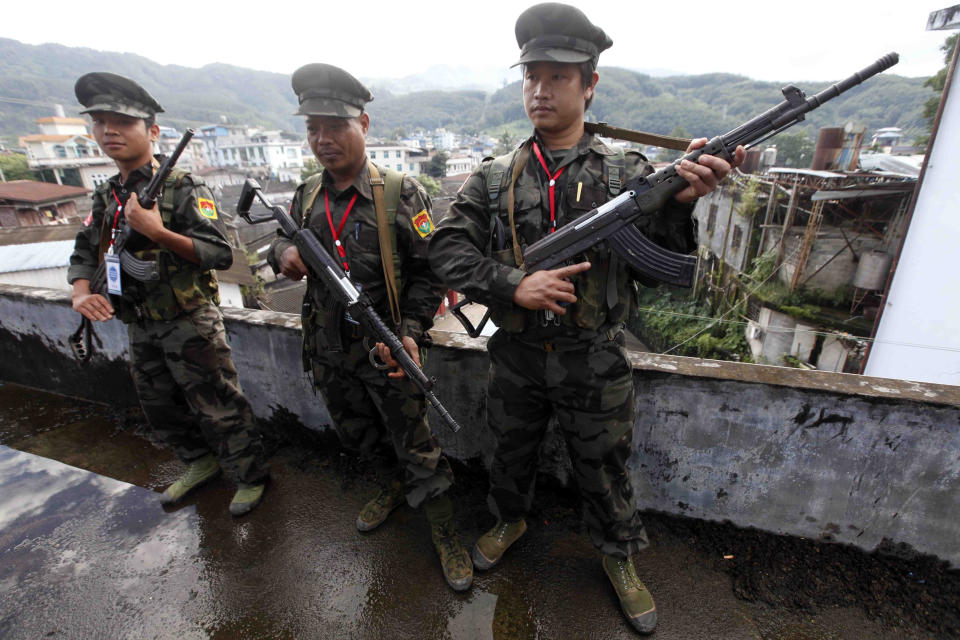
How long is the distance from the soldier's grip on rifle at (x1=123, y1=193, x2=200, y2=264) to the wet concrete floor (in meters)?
1.65

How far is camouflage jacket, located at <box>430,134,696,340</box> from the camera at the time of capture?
204 cm

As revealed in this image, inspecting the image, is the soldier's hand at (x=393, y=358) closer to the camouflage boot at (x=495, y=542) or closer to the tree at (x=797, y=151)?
the camouflage boot at (x=495, y=542)

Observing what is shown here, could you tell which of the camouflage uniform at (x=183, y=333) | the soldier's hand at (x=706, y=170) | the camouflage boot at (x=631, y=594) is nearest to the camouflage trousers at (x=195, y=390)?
the camouflage uniform at (x=183, y=333)

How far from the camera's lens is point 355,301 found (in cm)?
225

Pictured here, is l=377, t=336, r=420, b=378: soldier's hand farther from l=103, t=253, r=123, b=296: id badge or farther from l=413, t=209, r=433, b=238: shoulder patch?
l=103, t=253, r=123, b=296: id badge

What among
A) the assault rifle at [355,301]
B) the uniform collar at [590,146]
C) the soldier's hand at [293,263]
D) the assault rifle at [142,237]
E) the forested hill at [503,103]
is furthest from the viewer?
the forested hill at [503,103]

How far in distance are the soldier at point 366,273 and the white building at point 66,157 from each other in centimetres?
4451

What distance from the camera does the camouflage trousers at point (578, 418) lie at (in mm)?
2109

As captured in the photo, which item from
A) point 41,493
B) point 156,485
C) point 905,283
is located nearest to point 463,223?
point 156,485

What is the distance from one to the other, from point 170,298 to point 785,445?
351 centimetres

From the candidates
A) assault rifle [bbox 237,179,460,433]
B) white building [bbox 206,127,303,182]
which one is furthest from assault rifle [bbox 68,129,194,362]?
white building [bbox 206,127,303,182]

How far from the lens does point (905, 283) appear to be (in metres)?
8.85

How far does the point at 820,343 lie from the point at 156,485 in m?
15.7

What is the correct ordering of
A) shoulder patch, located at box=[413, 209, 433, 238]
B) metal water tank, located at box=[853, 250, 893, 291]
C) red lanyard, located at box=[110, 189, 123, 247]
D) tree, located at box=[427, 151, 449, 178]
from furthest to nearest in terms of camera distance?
tree, located at box=[427, 151, 449, 178] < metal water tank, located at box=[853, 250, 893, 291] < red lanyard, located at box=[110, 189, 123, 247] < shoulder patch, located at box=[413, 209, 433, 238]
